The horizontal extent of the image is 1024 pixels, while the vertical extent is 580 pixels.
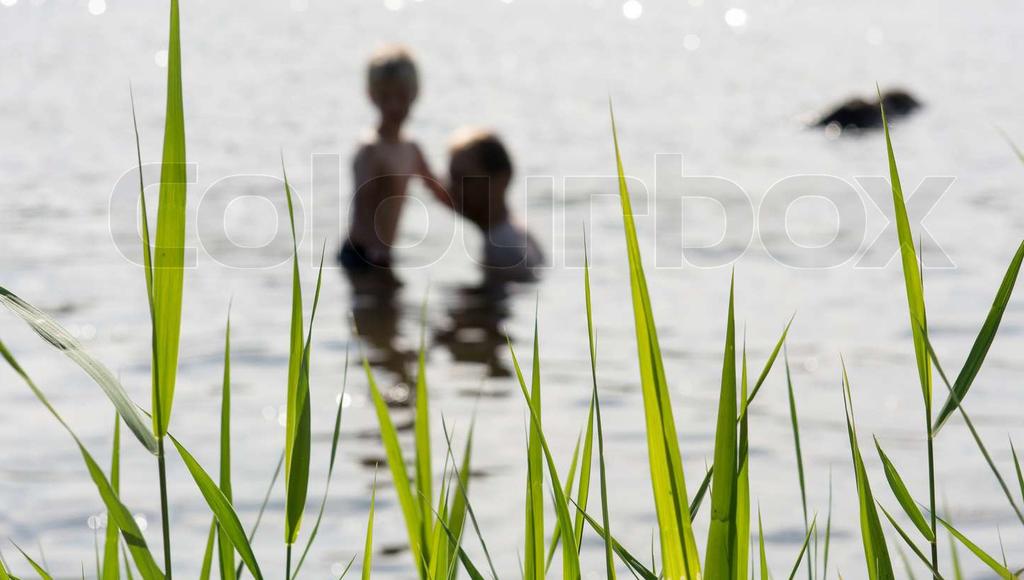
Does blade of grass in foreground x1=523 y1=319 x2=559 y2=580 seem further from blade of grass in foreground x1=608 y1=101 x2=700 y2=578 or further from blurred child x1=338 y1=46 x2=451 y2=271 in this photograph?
blurred child x1=338 y1=46 x2=451 y2=271

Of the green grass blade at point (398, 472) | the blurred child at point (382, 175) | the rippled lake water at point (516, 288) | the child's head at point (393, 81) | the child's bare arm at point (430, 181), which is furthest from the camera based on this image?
the child's bare arm at point (430, 181)

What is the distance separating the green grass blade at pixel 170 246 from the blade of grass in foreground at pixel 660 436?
0.41m

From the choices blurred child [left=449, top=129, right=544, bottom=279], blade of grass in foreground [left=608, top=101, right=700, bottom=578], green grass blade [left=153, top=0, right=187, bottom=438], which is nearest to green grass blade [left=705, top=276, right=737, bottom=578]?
blade of grass in foreground [left=608, top=101, right=700, bottom=578]

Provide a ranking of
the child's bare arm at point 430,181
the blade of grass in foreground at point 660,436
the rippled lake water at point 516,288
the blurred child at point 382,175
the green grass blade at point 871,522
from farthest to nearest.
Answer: the child's bare arm at point 430,181
the blurred child at point 382,175
the rippled lake water at point 516,288
the green grass blade at point 871,522
the blade of grass in foreground at point 660,436

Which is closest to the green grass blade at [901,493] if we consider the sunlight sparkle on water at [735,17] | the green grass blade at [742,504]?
the green grass blade at [742,504]

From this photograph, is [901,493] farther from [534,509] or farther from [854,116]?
[854,116]

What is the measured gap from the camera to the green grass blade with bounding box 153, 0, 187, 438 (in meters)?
1.11

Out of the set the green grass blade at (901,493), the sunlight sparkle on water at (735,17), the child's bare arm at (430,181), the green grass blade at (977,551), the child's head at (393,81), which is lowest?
the green grass blade at (977,551)

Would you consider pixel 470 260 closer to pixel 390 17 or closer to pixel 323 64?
pixel 323 64

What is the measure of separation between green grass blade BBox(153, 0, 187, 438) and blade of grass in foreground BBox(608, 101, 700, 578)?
0.41 meters

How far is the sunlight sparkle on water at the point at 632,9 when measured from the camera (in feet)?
97.8

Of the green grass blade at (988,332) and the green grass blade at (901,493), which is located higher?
the green grass blade at (988,332)

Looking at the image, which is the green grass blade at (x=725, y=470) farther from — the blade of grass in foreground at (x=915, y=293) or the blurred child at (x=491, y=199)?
the blurred child at (x=491, y=199)

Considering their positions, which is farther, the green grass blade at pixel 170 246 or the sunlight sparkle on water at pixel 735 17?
the sunlight sparkle on water at pixel 735 17
